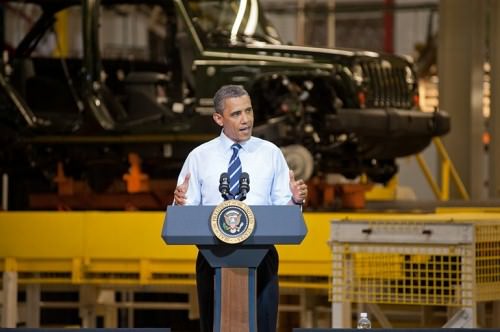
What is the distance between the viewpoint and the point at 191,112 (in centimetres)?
1521

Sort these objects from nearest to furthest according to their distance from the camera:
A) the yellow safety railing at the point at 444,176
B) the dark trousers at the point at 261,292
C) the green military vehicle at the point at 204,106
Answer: the dark trousers at the point at 261,292
the green military vehicle at the point at 204,106
the yellow safety railing at the point at 444,176

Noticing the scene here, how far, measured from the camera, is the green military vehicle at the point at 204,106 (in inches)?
587

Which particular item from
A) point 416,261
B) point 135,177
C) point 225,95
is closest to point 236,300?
point 225,95

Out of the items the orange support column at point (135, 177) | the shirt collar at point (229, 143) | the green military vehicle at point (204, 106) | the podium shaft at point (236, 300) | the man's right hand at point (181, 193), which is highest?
the green military vehicle at point (204, 106)

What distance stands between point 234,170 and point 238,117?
0.82 ft

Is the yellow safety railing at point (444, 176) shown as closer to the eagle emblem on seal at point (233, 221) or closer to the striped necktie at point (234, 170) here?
the striped necktie at point (234, 170)

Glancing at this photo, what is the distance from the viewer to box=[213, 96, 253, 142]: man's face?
6891 mm

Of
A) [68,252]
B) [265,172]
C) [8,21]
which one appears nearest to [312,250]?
[68,252]

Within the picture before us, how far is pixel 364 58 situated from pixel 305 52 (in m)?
0.60

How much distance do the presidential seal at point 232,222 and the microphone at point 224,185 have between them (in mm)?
186

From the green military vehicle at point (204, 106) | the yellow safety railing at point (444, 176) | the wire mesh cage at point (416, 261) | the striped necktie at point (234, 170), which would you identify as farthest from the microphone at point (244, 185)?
the yellow safety railing at point (444, 176)

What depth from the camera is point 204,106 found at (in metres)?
15.1

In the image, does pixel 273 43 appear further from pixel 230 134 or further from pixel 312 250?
pixel 230 134

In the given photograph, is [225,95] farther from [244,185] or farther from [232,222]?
[232,222]
